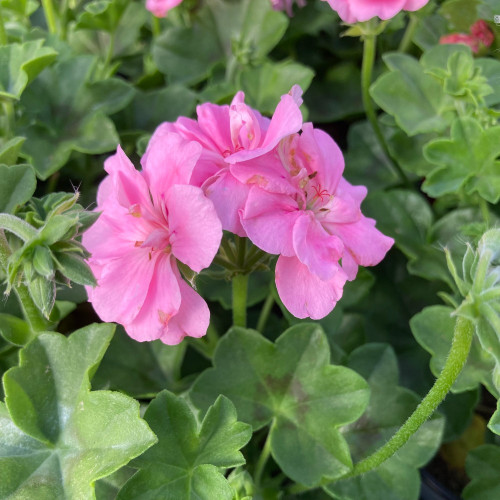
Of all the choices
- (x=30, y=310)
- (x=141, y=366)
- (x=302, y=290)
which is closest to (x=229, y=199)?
(x=302, y=290)

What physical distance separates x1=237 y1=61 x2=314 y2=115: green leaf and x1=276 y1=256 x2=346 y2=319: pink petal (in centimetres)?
61

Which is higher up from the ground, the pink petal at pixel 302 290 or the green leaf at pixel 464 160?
the pink petal at pixel 302 290

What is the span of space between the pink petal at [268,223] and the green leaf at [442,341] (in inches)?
14.8

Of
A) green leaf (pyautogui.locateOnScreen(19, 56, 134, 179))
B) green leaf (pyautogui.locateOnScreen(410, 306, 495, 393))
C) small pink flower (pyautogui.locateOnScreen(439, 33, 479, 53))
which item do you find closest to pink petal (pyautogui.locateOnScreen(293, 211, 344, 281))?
green leaf (pyautogui.locateOnScreen(410, 306, 495, 393))

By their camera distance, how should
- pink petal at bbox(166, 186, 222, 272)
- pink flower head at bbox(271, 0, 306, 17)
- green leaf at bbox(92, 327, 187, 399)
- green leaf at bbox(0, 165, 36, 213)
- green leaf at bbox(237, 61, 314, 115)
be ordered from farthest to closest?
1. pink flower head at bbox(271, 0, 306, 17)
2. green leaf at bbox(237, 61, 314, 115)
3. green leaf at bbox(92, 327, 187, 399)
4. green leaf at bbox(0, 165, 36, 213)
5. pink petal at bbox(166, 186, 222, 272)

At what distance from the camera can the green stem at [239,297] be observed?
94 cm

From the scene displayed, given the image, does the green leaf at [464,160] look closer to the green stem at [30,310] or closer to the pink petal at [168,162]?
the pink petal at [168,162]

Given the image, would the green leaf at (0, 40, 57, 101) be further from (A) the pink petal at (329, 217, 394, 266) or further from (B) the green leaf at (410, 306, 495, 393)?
(B) the green leaf at (410, 306, 495, 393)

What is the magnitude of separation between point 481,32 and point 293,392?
0.89 metres

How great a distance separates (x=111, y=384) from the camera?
3.48ft

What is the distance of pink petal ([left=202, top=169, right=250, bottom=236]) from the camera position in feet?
2.45

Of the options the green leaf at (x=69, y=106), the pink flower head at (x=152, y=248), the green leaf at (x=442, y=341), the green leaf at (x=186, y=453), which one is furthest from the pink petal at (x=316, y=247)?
the green leaf at (x=69, y=106)

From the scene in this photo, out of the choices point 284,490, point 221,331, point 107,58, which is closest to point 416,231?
point 221,331

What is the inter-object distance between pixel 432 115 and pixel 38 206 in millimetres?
791
